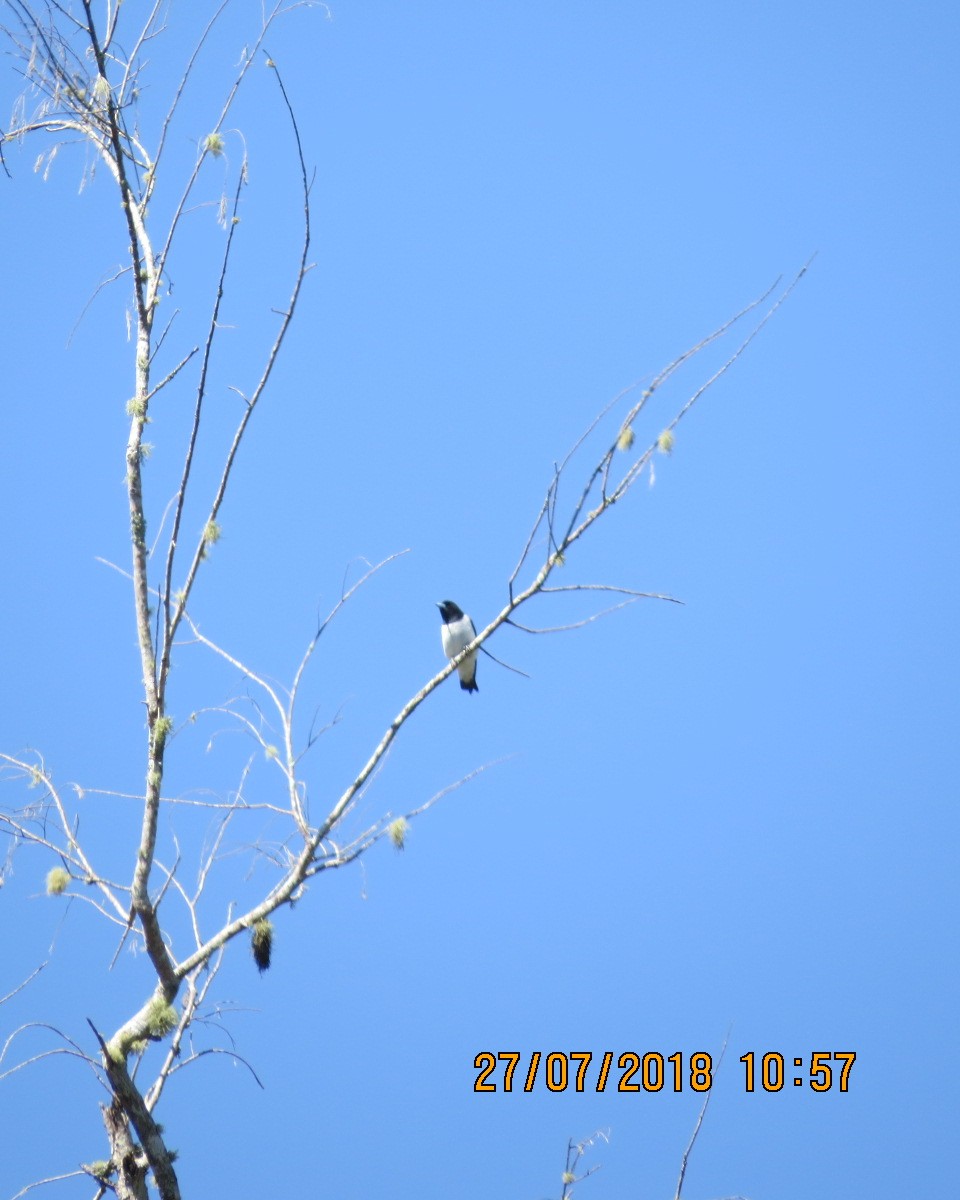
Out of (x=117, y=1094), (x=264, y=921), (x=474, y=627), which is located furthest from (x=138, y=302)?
(x=474, y=627)

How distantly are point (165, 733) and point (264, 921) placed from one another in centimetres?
75

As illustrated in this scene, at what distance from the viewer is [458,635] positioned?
11.0m

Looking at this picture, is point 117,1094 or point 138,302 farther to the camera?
point 138,302

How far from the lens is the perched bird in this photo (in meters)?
11.1

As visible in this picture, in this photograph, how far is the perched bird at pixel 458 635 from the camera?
11.1m

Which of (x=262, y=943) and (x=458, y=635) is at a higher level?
(x=458, y=635)

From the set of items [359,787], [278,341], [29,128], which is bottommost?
[359,787]

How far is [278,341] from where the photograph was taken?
3684 mm

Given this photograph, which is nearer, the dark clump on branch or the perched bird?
the dark clump on branch

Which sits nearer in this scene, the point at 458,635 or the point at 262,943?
the point at 262,943

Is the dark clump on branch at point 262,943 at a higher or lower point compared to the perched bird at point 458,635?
lower

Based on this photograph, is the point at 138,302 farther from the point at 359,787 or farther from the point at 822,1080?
the point at 822,1080

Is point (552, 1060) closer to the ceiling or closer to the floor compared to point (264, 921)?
closer to the ceiling

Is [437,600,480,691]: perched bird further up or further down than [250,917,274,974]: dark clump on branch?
further up
